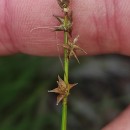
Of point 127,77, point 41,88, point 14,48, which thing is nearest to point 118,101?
point 127,77

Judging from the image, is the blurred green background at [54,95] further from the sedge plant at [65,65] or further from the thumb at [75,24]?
the sedge plant at [65,65]

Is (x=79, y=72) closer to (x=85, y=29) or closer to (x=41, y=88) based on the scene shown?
(x=41, y=88)

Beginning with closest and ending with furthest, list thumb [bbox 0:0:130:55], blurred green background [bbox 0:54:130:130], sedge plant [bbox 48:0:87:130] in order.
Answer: sedge plant [bbox 48:0:87:130] → thumb [bbox 0:0:130:55] → blurred green background [bbox 0:54:130:130]

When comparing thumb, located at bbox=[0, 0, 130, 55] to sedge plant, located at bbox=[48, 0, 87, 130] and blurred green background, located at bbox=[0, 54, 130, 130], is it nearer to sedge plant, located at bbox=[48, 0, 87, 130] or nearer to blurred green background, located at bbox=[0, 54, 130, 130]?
sedge plant, located at bbox=[48, 0, 87, 130]

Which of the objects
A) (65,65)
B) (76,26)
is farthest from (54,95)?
(65,65)

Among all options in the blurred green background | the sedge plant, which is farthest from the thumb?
the blurred green background

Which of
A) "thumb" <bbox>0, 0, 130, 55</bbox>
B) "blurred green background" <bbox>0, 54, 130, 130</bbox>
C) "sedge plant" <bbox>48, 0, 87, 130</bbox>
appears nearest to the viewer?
"sedge plant" <bbox>48, 0, 87, 130</bbox>

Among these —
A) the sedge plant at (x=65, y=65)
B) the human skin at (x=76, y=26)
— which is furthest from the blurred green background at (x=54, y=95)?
the sedge plant at (x=65, y=65)
